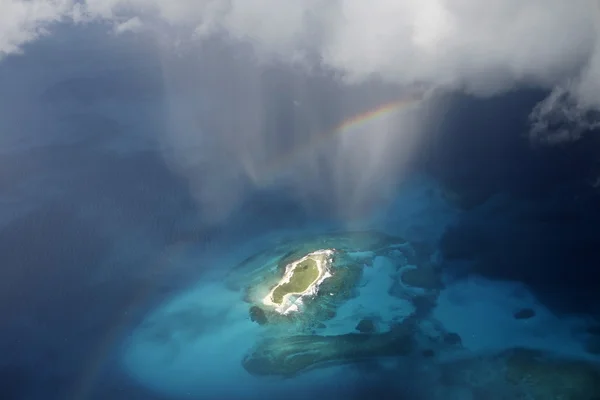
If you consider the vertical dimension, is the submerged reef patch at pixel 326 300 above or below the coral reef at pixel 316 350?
above

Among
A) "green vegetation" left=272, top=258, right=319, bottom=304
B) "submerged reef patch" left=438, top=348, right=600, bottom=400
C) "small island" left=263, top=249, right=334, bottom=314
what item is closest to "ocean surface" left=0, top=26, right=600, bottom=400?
"submerged reef patch" left=438, top=348, right=600, bottom=400

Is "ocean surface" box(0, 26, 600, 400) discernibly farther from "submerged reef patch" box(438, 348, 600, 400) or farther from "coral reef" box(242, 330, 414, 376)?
"coral reef" box(242, 330, 414, 376)

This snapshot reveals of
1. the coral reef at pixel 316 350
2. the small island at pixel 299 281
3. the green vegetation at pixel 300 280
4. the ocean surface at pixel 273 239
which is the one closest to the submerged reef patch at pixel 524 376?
the ocean surface at pixel 273 239

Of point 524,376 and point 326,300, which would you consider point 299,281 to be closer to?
point 326,300

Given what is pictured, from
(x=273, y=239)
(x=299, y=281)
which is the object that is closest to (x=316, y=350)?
(x=299, y=281)

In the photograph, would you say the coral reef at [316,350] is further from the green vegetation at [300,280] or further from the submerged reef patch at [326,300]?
the green vegetation at [300,280]
